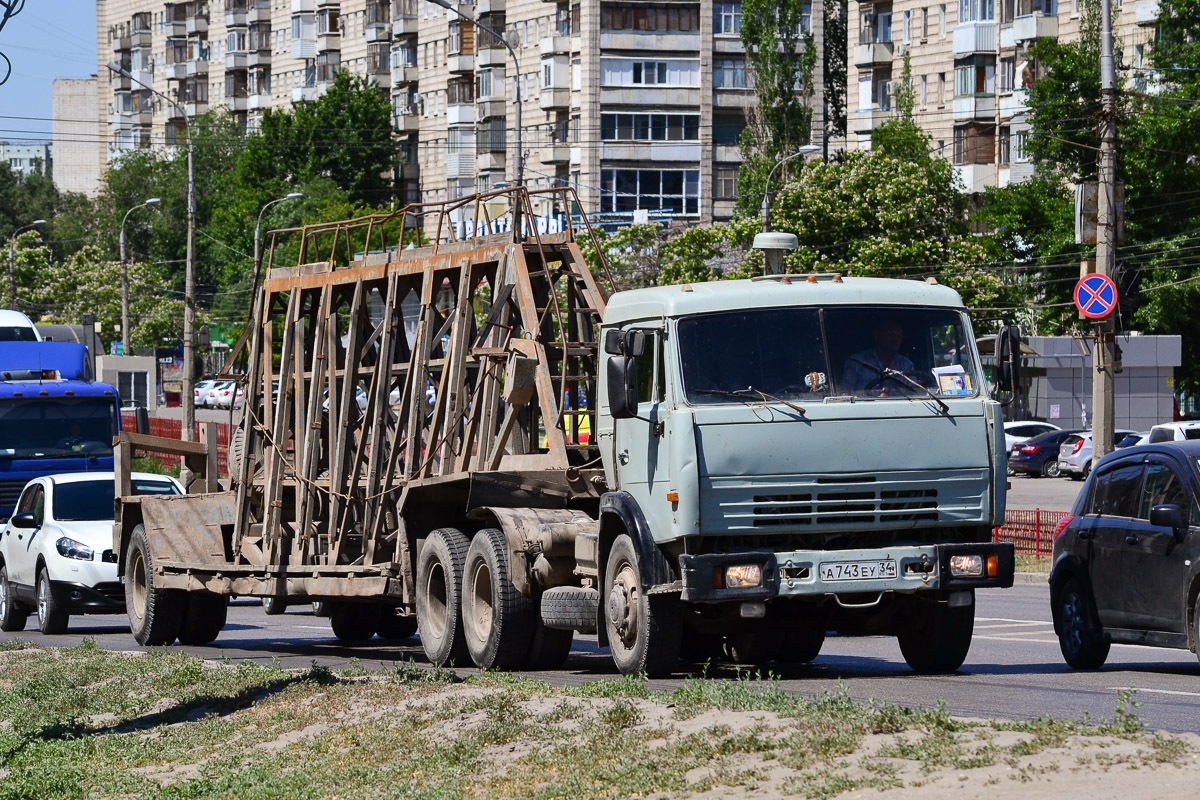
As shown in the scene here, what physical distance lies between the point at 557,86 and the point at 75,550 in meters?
70.0

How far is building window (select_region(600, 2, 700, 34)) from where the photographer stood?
86438 millimetres

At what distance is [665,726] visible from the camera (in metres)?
8.93

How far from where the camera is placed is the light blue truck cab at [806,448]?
37.7 ft

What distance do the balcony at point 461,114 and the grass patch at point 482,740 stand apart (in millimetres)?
85878

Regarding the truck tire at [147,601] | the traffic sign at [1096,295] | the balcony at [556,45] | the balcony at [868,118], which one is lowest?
the truck tire at [147,601]

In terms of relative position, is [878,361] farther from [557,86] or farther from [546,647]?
[557,86]

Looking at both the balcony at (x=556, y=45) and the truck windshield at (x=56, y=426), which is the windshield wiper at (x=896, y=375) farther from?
the balcony at (x=556, y=45)

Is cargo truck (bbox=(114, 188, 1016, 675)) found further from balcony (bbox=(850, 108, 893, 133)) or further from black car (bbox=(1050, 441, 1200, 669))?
balcony (bbox=(850, 108, 893, 133))

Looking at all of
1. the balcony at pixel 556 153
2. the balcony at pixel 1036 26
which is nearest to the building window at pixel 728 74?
the balcony at pixel 556 153

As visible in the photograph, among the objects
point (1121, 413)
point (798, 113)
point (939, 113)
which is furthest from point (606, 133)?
point (1121, 413)

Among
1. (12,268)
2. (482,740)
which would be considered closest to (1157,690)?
(482,740)

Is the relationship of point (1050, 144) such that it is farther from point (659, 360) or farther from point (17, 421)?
point (659, 360)

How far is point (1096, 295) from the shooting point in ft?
87.8

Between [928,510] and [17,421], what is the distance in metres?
18.4
